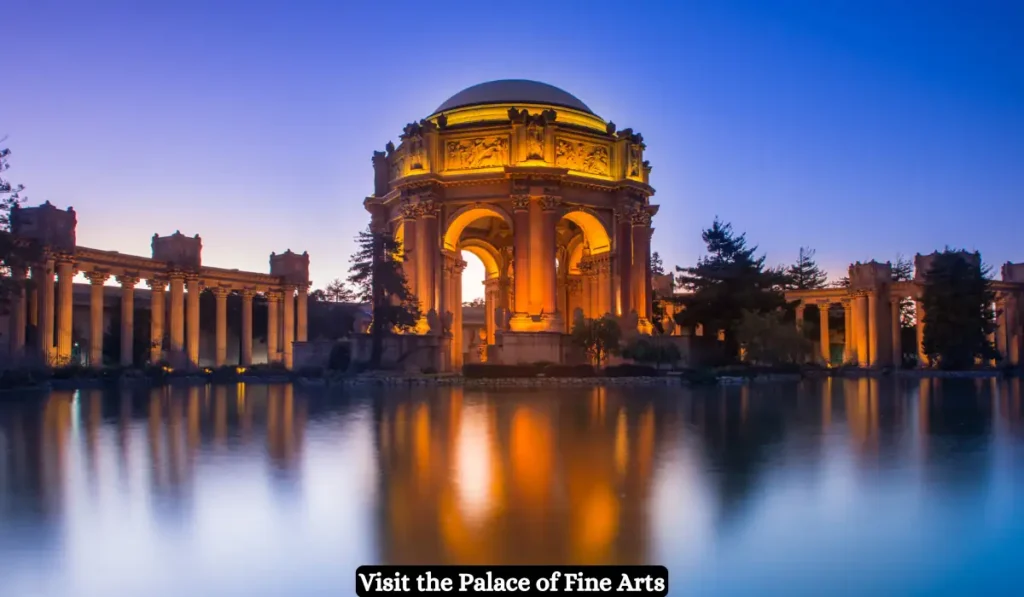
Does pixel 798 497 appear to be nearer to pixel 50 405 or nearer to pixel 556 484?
pixel 556 484

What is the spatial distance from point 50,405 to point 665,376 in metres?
23.8

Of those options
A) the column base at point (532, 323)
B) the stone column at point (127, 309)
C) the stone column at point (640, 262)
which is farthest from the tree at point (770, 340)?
the stone column at point (127, 309)

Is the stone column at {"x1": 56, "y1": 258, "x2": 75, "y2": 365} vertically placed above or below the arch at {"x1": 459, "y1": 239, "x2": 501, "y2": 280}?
below

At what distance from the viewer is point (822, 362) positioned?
58969 millimetres

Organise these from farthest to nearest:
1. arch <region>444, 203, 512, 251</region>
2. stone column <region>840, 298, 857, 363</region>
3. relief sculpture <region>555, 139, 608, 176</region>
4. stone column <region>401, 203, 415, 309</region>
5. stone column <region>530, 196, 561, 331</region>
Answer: stone column <region>840, 298, 857, 363</region> → relief sculpture <region>555, 139, 608, 176</region> → stone column <region>401, 203, 415, 309</region> → arch <region>444, 203, 512, 251</region> → stone column <region>530, 196, 561, 331</region>

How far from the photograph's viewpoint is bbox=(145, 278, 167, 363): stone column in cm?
4816

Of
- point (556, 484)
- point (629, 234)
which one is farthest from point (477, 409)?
point (629, 234)

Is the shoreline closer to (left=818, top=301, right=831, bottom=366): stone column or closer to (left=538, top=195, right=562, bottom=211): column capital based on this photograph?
(left=538, top=195, right=562, bottom=211): column capital

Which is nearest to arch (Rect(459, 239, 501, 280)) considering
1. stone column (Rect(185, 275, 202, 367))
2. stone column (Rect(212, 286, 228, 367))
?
stone column (Rect(212, 286, 228, 367))

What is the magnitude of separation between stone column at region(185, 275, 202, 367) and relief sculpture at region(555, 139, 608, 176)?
23.3 m

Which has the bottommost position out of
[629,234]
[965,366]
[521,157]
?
[965,366]

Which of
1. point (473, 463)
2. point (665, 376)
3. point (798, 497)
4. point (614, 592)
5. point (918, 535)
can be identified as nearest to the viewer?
point (614, 592)

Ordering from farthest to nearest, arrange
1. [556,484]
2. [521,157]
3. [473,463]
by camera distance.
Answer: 1. [521,157]
2. [473,463]
3. [556,484]

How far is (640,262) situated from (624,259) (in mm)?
1873
